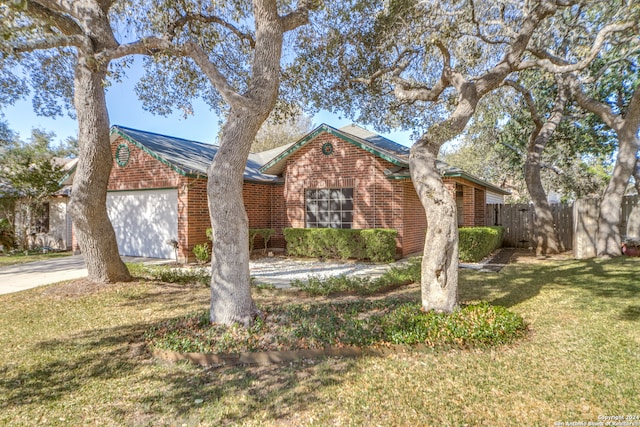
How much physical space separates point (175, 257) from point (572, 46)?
16250mm

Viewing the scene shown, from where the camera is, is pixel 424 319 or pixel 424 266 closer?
pixel 424 319

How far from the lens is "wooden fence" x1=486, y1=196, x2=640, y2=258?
1138cm

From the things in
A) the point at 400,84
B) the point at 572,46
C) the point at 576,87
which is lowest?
the point at 400,84

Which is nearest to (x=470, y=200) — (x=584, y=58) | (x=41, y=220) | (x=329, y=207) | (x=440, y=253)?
(x=329, y=207)

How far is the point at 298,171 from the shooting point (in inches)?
527

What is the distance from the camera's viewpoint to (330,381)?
3.55 m

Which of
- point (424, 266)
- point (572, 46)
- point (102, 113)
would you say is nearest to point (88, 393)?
point (424, 266)

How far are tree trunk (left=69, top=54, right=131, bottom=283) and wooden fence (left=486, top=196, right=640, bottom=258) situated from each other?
14.0 m

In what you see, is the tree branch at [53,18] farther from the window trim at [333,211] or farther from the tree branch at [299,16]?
the window trim at [333,211]

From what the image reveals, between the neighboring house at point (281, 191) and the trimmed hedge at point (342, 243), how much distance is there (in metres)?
0.86

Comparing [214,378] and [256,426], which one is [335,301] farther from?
[256,426]

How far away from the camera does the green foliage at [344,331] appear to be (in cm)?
431

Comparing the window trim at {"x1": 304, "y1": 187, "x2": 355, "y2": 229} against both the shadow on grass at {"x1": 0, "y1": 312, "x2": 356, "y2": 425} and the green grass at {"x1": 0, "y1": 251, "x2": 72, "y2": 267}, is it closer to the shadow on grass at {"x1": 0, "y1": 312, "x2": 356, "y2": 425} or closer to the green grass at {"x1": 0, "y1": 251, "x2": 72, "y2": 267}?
the shadow on grass at {"x1": 0, "y1": 312, "x2": 356, "y2": 425}

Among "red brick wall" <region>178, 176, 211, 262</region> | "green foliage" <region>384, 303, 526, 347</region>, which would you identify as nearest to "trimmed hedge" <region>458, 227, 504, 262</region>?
"green foliage" <region>384, 303, 526, 347</region>
